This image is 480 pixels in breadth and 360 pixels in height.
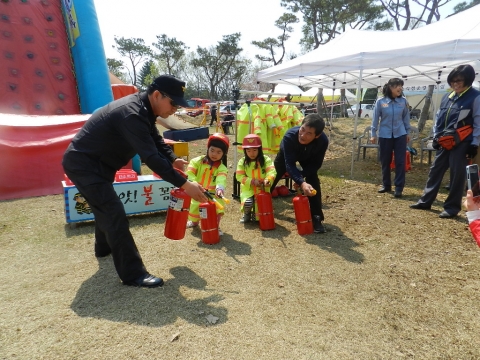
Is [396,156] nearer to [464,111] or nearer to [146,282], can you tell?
[464,111]

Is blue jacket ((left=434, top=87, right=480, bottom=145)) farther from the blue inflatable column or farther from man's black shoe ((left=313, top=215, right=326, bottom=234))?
the blue inflatable column

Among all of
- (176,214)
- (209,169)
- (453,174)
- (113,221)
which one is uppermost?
(209,169)

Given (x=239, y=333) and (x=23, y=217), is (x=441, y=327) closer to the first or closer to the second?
(x=239, y=333)

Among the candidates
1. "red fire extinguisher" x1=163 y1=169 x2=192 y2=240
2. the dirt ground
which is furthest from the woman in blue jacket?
"red fire extinguisher" x1=163 y1=169 x2=192 y2=240

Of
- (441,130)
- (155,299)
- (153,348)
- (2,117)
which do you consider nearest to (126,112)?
(155,299)

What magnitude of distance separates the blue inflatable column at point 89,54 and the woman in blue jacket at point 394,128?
587cm

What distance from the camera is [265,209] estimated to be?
4207 millimetres

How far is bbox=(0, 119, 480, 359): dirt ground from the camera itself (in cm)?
216

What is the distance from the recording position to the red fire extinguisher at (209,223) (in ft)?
12.1

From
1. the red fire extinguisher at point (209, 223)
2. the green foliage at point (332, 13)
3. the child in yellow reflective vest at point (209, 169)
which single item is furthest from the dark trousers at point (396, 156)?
the green foliage at point (332, 13)

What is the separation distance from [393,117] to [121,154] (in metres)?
4.80

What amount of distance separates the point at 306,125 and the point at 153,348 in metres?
2.74

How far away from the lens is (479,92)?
169 inches

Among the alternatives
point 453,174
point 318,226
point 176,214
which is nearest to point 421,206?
point 453,174
